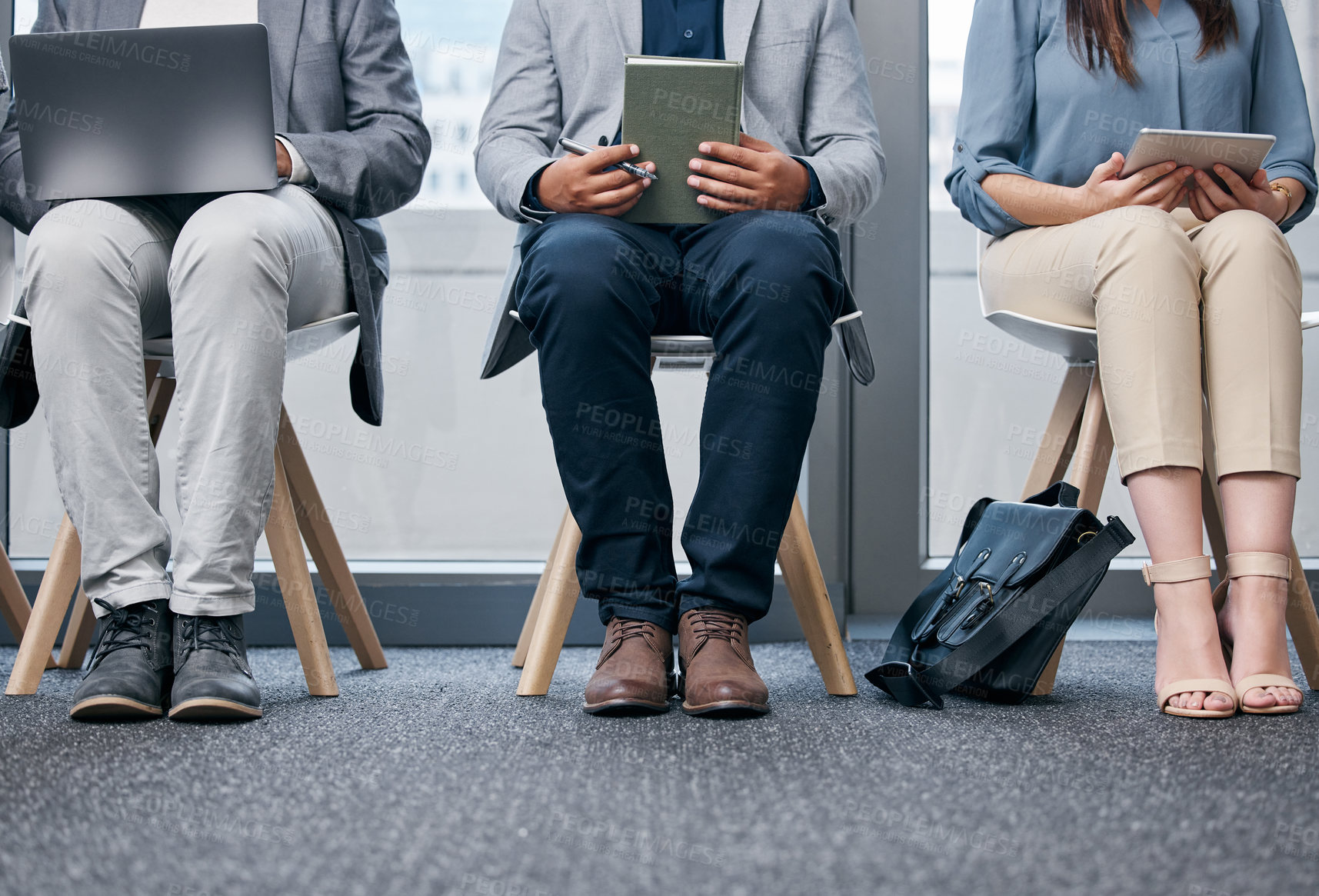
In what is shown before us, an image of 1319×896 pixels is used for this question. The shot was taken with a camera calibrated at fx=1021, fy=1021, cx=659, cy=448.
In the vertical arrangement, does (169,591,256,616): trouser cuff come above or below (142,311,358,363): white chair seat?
below

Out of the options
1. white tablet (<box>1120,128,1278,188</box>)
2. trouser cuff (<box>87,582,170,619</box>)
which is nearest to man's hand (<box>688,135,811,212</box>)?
white tablet (<box>1120,128,1278,188</box>)

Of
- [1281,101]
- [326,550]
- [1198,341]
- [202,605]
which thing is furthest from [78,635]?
[1281,101]

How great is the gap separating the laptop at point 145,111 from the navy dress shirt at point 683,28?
0.48m

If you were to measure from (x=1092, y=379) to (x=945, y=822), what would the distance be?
71 cm

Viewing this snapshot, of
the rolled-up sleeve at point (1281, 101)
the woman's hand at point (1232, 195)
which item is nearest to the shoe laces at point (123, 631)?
the woman's hand at point (1232, 195)

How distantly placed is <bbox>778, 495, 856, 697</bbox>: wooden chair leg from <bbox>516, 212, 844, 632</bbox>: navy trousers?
4.8 inches

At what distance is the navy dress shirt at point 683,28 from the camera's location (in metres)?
1.30

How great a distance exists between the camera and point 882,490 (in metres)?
1.72

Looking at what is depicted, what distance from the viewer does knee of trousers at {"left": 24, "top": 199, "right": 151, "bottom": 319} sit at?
3.39 feet

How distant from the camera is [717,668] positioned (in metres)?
0.97

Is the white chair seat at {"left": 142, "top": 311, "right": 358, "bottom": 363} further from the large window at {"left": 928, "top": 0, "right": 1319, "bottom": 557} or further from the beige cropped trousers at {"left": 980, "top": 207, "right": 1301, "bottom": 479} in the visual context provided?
the large window at {"left": 928, "top": 0, "right": 1319, "bottom": 557}

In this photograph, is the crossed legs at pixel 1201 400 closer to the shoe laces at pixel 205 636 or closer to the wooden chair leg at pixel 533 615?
the wooden chair leg at pixel 533 615

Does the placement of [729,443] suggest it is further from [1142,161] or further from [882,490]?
[882,490]

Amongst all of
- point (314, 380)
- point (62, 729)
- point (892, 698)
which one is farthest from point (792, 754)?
point (314, 380)
